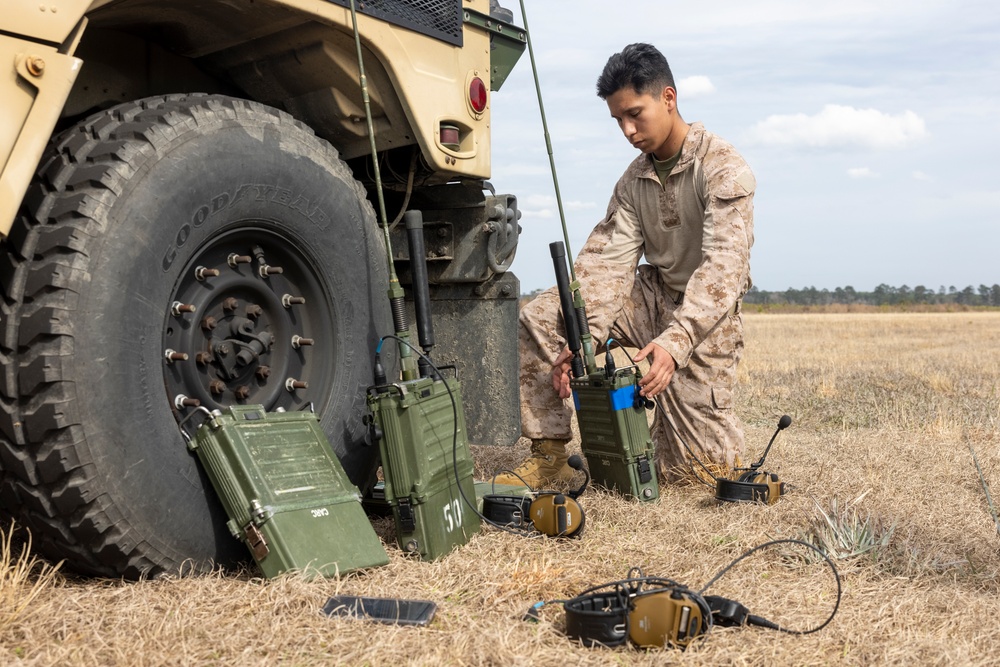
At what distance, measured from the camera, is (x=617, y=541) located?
330 centimetres

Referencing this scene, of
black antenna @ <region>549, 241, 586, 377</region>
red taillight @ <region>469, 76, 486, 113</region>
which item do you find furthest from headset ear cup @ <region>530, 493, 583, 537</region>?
red taillight @ <region>469, 76, 486, 113</region>

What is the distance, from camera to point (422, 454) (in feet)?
10.1

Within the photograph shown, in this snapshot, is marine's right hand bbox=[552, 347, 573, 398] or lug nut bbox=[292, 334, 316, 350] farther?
marine's right hand bbox=[552, 347, 573, 398]

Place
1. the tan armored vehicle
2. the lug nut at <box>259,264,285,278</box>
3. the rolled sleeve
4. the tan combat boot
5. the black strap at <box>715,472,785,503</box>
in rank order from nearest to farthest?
the tan armored vehicle < the lug nut at <box>259,264,285,278</box> < the black strap at <box>715,472,785,503</box> < the rolled sleeve < the tan combat boot

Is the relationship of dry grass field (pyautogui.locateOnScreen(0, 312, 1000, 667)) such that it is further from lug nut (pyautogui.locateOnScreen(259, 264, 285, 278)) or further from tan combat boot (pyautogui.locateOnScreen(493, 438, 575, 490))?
lug nut (pyautogui.locateOnScreen(259, 264, 285, 278))

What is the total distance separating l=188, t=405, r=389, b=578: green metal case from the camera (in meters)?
2.69

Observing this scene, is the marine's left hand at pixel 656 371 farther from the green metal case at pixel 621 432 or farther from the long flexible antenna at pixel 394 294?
the long flexible antenna at pixel 394 294

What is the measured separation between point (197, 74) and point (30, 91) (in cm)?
120

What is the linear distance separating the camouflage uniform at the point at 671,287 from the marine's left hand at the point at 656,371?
0.36 meters

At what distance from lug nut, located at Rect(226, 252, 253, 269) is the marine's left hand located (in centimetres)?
156

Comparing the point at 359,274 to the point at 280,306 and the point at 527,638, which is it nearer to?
the point at 280,306

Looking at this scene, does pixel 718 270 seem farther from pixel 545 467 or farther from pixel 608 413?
pixel 545 467

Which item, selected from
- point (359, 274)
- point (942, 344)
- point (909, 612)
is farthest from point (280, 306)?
point (942, 344)

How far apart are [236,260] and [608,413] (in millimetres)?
1622
